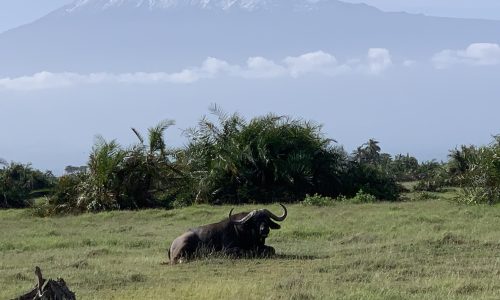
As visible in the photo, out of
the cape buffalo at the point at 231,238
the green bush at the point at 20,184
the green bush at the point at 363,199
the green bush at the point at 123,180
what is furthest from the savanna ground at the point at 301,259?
the green bush at the point at 20,184

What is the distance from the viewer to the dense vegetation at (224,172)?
2669 centimetres

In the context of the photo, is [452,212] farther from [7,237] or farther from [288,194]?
[7,237]

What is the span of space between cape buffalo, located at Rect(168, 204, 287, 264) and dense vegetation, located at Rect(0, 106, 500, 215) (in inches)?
508

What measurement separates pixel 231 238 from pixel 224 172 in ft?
45.9

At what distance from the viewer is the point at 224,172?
27406mm

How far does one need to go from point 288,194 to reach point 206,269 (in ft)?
50.6

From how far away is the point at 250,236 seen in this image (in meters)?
13.5

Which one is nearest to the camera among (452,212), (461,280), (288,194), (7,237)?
(461,280)

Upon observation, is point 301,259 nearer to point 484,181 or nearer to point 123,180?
point 484,181

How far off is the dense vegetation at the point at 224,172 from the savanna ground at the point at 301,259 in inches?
218

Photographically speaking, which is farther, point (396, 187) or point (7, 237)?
point (396, 187)

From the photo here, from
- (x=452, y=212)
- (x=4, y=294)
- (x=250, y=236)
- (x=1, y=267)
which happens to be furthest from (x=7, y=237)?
(x=452, y=212)

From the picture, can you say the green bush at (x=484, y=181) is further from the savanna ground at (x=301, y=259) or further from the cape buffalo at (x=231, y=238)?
the cape buffalo at (x=231, y=238)

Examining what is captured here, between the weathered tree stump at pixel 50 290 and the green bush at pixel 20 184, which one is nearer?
the weathered tree stump at pixel 50 290
